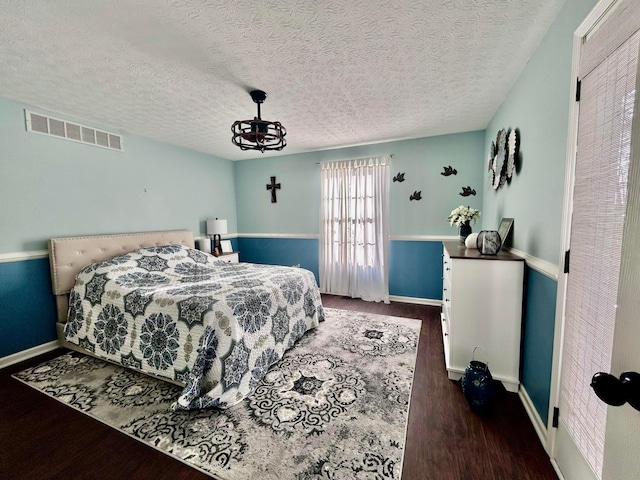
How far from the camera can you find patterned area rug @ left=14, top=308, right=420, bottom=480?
141cm

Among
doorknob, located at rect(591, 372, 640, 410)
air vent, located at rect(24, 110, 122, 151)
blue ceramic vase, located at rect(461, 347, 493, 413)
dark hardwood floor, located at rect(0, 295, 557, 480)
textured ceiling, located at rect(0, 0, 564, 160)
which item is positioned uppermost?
textured ceiling, located at rect(0, 0, 564, 160)

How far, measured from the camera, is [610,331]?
3.13ft

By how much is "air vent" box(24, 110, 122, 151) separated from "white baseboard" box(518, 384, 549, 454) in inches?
180

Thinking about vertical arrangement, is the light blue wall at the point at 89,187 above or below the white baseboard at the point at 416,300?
above

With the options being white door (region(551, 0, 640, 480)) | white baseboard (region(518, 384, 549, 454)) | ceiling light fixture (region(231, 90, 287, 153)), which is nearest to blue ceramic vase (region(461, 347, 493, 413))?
white baseboard (region(518, 384, 549, 454))

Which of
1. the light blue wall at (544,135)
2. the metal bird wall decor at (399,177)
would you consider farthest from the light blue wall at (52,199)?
the light blue wall at (544,135)

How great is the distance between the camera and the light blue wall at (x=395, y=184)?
3.56m

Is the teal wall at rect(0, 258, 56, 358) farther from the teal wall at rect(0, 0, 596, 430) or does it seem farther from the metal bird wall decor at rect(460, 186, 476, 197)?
the metal bird wall decor at rect(460, 186, 476, 197)

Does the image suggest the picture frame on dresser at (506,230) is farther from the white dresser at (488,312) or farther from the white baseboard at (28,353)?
the white baseboard at (28,353)

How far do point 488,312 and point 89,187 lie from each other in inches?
161

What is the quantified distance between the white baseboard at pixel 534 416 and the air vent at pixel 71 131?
457cm

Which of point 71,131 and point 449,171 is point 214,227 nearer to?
point 71,131

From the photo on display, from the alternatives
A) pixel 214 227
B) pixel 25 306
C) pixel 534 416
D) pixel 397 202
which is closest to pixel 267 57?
pixel 397 202

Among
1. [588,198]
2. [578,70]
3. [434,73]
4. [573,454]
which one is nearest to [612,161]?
[588,198]
